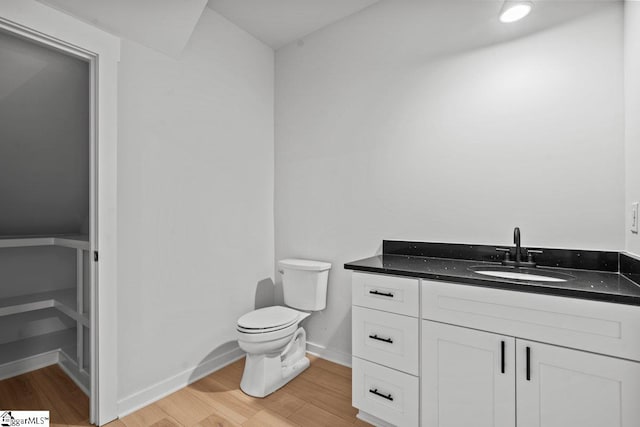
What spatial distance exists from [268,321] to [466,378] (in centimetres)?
120

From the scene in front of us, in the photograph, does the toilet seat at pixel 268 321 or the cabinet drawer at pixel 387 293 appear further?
the toilet seat at pixel 268 321

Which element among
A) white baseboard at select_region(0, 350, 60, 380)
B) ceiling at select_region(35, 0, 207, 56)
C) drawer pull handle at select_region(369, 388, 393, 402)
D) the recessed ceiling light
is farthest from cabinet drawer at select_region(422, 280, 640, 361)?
white baseboard at select_region(0, 350, 60, 380)

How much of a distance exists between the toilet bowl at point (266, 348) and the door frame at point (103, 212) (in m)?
0.72

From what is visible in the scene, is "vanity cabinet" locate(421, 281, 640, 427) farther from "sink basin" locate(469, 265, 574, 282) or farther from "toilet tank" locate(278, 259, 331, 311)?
"toilet tank" locate(278, 259, 331, 311)

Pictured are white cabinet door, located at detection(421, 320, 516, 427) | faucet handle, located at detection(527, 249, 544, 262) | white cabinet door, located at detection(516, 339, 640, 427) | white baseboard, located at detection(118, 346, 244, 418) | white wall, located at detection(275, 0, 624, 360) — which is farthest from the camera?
white baseboard, located at detection(118, 346, 244, 418)

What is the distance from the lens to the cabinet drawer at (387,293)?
1.46 metres

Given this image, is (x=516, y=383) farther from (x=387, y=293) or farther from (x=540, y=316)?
(x=387, y=293)

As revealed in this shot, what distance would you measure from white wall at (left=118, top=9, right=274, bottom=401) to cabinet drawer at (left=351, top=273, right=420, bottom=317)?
1.18 meters

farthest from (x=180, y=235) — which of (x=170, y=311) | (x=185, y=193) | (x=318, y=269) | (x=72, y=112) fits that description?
(x=72, y=112)

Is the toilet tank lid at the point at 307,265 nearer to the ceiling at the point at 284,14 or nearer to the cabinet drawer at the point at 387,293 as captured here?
the cabinet drawer at the point at 387,293

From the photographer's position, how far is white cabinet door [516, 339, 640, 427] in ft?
3.32

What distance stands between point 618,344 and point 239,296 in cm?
221

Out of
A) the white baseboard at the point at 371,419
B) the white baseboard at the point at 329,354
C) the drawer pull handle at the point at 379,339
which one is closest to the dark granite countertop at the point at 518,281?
the drawer pull handle at the point at 379,339

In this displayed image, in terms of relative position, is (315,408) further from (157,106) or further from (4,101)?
(4,101)
